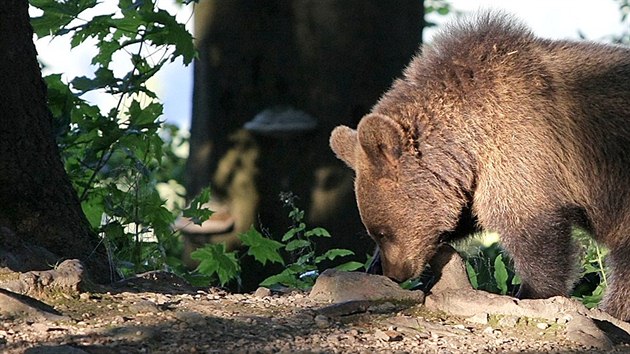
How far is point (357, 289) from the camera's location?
4492mm

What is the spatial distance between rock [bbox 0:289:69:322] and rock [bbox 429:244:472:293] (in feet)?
5.54

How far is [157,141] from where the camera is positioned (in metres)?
6.04

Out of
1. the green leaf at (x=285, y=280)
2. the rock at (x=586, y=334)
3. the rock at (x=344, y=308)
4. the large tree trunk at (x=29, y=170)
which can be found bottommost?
the rock at (x=586, y=334)

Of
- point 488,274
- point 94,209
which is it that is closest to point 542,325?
point 488,274

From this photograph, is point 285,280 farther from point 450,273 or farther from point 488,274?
point 488,274

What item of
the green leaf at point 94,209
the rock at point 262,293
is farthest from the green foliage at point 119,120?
the rock at point 262,293

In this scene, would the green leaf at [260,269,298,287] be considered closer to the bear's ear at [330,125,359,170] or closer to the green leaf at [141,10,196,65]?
the bear's ear at [330,125,359,170]

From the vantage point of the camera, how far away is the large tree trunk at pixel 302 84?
26.9 feet

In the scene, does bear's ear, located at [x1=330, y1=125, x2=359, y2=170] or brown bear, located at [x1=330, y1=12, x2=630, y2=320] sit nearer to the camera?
brown bear, located at [x1=330, y1=12, x2=630, y2=320]

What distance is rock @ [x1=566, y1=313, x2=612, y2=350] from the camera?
161 inches

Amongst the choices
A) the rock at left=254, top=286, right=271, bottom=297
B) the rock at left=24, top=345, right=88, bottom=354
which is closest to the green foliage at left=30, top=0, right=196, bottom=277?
the rock at left=254, top=286, right=271, bottom=297

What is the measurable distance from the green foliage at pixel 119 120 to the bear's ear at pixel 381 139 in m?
1.09

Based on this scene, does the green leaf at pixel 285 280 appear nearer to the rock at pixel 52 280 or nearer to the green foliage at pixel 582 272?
the green foliage at pixel 582 272

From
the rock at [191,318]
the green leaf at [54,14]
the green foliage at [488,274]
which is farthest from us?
the green foliage at [488,274]
